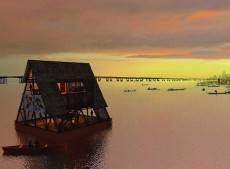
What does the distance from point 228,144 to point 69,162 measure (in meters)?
33.4

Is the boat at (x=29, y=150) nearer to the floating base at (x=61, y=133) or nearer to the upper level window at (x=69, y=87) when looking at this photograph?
the floating base at (x=61, y=133)

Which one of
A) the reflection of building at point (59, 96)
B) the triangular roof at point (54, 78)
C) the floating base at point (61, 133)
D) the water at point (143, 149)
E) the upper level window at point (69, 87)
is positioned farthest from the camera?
the upper level window at point (69, 87)

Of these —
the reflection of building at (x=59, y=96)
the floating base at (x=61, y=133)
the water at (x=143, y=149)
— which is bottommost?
the water at (x=143, y=149)

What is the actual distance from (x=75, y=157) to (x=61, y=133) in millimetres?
10895

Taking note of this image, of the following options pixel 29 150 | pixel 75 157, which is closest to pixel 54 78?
pixel 29 150

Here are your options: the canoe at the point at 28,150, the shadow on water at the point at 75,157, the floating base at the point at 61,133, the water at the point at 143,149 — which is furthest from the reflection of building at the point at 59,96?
the canoe at the point at 28,150

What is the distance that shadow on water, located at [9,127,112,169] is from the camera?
49750mm

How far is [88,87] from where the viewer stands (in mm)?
78438

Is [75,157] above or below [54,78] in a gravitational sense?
below

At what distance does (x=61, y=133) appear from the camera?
63.9 m

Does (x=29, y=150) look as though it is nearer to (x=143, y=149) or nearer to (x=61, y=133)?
(x=61, y=133)

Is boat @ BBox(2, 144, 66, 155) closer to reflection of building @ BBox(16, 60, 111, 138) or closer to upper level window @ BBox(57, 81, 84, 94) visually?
reflection of building @ BBox(16, 60, 111, 138)

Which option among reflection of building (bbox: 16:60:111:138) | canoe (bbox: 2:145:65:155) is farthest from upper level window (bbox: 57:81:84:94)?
canoe (bbox: 2:145:65:155)

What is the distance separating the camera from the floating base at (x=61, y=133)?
63875mm
